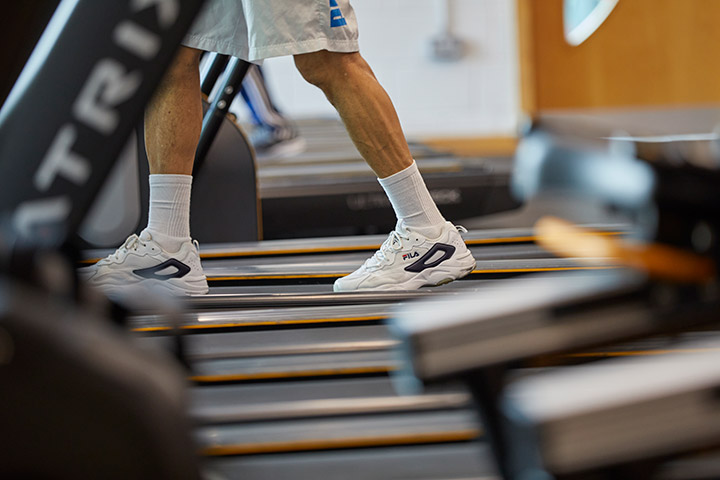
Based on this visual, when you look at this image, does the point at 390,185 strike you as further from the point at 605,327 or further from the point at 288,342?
the point at 605,327

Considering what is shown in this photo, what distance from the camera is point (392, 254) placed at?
5.42 ft

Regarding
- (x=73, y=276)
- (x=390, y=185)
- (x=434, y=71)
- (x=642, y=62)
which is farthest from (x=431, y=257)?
(x=642, y=62)

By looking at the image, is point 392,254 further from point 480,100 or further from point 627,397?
point 480,100

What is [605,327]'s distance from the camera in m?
0.71

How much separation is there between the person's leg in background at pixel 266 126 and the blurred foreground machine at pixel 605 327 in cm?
342

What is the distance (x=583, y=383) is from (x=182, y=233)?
1109 mm

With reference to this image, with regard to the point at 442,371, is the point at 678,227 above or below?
above

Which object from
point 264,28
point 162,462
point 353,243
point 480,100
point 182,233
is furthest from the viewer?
point 480,100

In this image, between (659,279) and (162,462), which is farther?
(659,279)

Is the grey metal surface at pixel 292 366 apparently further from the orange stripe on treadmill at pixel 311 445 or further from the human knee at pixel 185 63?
the human knee at pixel 185 63

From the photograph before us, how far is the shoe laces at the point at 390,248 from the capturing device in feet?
5.42

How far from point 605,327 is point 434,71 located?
5.72 m

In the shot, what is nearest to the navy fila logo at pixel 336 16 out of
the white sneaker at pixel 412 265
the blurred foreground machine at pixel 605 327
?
the white sneaker at pixel 412 265

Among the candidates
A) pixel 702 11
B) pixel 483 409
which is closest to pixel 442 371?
pixel 483 409
